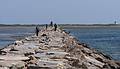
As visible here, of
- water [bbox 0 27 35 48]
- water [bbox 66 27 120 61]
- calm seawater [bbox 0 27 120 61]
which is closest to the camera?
water [bbox 66 27 120 61]

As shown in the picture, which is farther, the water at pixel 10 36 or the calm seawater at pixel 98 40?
the water at pixel 10 36

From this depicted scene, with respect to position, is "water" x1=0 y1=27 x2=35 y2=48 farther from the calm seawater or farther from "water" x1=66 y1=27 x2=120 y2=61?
"water" x1=66 y1=27 x2=120 y2=61

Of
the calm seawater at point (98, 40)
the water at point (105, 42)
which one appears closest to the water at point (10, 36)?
the calm seawater at point (98, 40)

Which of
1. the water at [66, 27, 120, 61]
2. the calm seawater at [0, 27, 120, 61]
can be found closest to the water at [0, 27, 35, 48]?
the calm seawater at [0, 27, 120, 61]

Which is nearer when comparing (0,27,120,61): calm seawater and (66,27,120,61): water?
(66,27,120,61): water

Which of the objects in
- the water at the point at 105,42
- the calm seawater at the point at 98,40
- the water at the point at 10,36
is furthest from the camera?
the water at the point at 10,36

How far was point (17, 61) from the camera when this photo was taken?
888 centimetres

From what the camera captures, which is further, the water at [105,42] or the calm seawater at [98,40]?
the calm seawater at [98,40]

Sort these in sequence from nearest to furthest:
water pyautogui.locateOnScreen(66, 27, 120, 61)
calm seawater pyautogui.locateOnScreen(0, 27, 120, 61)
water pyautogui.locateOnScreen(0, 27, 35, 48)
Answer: water pyautogui.locateOnScreen(66, 27, 120, 61), calm seawater pyautogui.locateOnScreen(0, 27, 120, 61), water pyautogui.locateOnScreen(0, 27, 35, 48)

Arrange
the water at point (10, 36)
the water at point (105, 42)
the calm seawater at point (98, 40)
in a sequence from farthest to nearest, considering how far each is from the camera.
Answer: the water at point (10, 36) < the calm seawater at point (98, 40) < the water at point (105, 42)

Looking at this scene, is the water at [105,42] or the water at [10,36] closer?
the water at [105,42]

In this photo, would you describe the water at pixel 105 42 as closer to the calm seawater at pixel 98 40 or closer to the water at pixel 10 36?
the calm seawater at pixel 98 40

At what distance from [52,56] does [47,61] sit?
110 cm

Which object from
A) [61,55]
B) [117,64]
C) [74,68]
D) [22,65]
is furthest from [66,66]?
[117,64]
